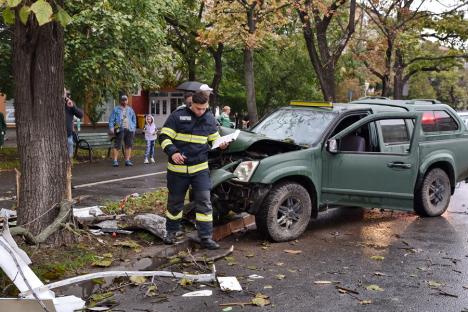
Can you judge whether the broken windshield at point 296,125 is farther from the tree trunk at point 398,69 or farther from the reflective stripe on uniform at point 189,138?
the tree trunk at point 398,69

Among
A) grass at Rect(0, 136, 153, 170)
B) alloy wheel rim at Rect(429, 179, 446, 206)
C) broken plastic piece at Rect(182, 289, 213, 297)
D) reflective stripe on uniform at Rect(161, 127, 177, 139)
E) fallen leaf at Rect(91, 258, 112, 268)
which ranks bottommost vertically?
broken plastic piece at Rect(182, 289, 213, 297)

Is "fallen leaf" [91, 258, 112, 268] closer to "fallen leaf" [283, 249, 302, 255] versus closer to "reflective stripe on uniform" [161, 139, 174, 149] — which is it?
"reflective stripe on uniform" [161, 139, 174, 149]

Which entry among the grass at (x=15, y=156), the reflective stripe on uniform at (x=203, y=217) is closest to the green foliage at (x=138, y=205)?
the reflective stripe on uniform at (x=203, y=217)

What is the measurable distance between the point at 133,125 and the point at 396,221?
834 centimetres

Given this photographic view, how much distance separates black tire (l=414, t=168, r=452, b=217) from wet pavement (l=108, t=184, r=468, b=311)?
0.20 m

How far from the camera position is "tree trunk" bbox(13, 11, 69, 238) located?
18.6ft

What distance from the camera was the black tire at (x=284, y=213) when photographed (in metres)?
6.93

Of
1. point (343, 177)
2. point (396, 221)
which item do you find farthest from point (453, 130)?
point (343, 177)

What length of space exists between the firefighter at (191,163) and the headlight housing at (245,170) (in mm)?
496

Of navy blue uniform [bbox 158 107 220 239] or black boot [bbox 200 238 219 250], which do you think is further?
black boot [bbox 200 238 219 250]

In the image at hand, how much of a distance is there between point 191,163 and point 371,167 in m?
2.72

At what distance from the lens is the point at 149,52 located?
1712cm

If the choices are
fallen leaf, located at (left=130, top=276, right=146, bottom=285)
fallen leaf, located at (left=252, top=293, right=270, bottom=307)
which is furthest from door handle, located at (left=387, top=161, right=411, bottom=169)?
fallen leaf, located at (left=130, top=276, right=146, bottom=285)

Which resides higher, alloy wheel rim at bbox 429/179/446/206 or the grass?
alloy wheel rim at bbox 429/179/446/206
